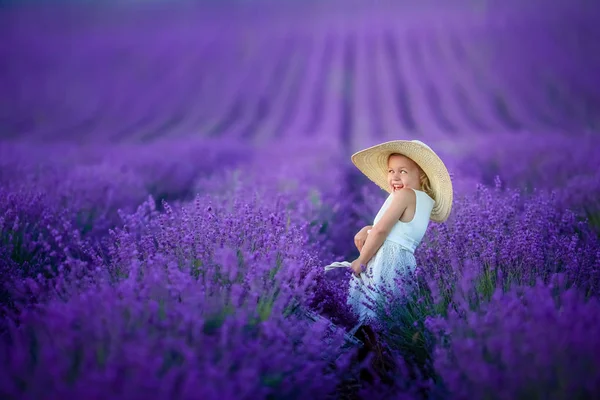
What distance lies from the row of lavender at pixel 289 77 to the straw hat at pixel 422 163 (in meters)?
7.72

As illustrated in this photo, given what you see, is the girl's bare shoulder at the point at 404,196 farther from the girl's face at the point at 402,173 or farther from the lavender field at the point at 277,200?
the lavender field at the point at 277,200

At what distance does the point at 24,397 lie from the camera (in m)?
1.22

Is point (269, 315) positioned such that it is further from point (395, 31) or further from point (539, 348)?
point (395, 31)

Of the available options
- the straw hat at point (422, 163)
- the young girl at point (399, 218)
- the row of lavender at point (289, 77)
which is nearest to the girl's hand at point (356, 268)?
the young girl at point (399, 218)

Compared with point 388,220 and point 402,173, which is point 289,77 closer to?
point 402,173

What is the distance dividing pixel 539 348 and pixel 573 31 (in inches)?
517

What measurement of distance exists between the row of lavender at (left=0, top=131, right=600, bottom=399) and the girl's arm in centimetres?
18

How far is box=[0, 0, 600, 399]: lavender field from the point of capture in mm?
1488

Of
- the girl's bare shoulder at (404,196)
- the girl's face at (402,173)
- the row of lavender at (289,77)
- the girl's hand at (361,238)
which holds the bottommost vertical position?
the girl's hand at (361,238)

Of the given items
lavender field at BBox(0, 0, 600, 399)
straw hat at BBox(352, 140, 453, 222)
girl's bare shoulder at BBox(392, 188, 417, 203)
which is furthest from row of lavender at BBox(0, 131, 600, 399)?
girl's bare shoulder at BBox(392, 188, 417, 203)

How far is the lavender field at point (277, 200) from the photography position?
1.49 meters

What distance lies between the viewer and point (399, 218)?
8.06 ft

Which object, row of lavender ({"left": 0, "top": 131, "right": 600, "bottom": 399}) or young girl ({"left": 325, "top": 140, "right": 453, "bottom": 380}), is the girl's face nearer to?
young girl ({"left": 325, "top": 140, "right": 453, "bottom": 380})


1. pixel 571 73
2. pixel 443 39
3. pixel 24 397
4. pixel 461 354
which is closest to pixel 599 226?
pixel 461 354
